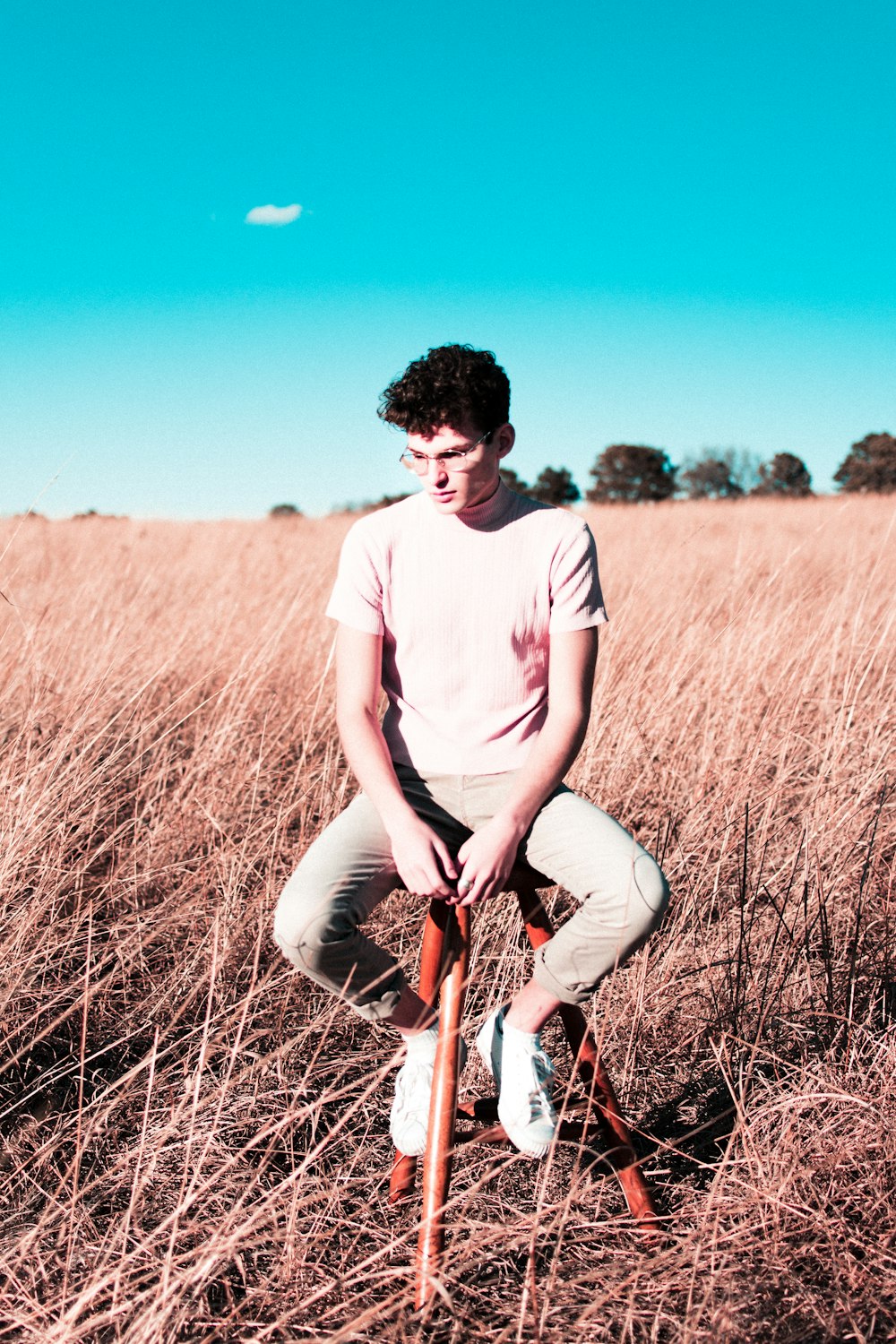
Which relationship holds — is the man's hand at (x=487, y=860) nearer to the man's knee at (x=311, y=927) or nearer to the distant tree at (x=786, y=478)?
the man's knee at (x=311, y=927)

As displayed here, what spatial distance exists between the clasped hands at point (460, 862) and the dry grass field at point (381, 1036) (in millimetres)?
301

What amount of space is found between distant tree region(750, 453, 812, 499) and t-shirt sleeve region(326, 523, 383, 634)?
52.8 ft

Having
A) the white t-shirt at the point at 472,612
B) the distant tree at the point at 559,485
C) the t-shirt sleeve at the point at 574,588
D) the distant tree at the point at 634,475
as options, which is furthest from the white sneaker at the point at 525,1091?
the distant tree at the point at 634,475

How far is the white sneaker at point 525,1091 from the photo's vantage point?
151 centimetres

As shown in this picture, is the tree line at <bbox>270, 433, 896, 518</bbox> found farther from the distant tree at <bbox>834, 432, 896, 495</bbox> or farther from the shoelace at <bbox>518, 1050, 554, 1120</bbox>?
the shoelace at <bbox>518, 1050, 554, 1120</bbox>

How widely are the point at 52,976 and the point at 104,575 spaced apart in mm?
3956

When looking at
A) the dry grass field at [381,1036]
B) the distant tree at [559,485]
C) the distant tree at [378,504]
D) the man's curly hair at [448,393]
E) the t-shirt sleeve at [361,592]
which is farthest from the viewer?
the distant tree at [559,485]

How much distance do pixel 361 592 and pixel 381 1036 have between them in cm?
106

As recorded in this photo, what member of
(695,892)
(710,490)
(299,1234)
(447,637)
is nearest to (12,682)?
(447,637)

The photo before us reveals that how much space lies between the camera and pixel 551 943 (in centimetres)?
155

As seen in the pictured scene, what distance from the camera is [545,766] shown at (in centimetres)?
160

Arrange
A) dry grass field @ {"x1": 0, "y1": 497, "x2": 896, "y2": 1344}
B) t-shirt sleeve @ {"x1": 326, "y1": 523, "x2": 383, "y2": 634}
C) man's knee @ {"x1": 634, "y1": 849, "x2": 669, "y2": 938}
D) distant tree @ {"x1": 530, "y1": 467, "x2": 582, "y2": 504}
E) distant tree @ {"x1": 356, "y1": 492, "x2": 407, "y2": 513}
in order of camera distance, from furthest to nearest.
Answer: distant tree @ {"x1": 530, "y1": 467, "x2": 582, "y2": 504}
distant tree @ {"x1": 356, "y1": 492, "x2": 407, "y2": 513}
t-shirt sleeve @ {"x1": 326, "y1": 523, "x2": 383, "y2": 634}
man's knee @ {"x1": 634, "y1": 849, "x2": 669, "y2": 938}
dry grass field @ {"x1": 0, "y1": 497, "x2": 896, "y2": 1344}

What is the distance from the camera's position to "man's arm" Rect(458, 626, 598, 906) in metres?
1.51

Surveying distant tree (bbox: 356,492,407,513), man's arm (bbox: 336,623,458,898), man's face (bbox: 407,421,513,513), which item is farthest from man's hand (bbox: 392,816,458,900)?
distant tree (bbox: 356,492,407,513)
